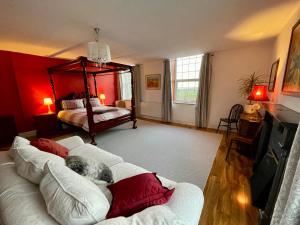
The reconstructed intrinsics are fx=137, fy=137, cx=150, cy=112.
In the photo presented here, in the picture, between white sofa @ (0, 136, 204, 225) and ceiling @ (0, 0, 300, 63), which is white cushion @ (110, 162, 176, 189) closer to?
white sofa @ (0, 136, 204, 225)

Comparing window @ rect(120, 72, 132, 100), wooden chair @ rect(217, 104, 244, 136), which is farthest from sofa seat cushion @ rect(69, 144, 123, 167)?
window @ rect(120, 72, 132, 100)

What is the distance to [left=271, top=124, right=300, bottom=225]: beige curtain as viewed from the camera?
0.62 m

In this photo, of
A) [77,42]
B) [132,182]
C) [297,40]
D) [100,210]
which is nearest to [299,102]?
[297,40]

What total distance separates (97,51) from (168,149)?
2353 mm

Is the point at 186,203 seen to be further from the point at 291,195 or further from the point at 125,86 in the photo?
the point at 125,86

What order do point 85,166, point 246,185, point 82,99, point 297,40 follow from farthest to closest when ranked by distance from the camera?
1. point 82,99
2. point 246,185
3. point 297,40
4. point 85,166

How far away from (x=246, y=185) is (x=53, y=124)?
4.70 meters

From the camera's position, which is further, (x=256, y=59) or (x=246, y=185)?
(x=256, y=59)

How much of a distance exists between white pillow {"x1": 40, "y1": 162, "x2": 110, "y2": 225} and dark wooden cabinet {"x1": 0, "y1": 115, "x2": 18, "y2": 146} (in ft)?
12.0

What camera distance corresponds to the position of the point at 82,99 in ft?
16.1

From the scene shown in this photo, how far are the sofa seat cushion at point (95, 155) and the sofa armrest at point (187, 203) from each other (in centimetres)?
85

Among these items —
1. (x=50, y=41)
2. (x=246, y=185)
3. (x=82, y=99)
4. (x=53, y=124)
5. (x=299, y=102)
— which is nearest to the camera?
(x=299, y=102)

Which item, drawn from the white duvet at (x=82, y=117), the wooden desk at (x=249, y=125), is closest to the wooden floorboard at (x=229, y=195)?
the wooden desk at (x=249, y=125)

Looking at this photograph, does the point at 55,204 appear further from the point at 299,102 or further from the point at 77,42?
the point at 77,42
